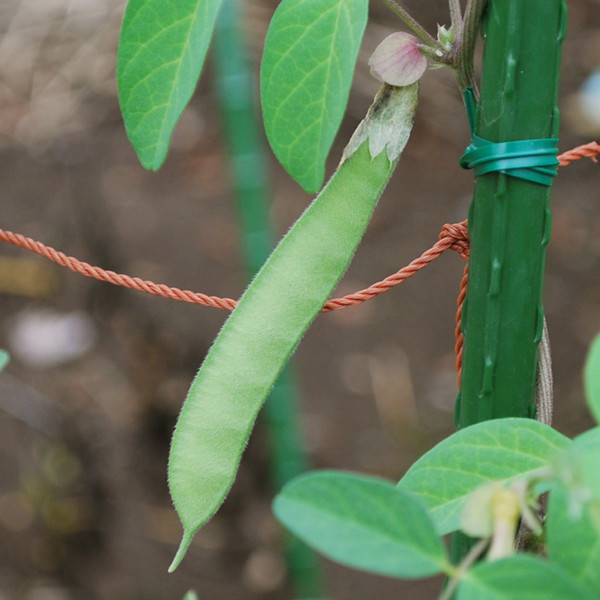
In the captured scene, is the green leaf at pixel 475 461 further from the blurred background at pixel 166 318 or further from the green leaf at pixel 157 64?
the blurred background at pixel 166 318

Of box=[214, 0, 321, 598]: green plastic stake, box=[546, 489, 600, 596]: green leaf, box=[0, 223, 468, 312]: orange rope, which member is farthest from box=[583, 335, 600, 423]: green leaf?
box=[214, 0, 321, 598]: green plastic stake

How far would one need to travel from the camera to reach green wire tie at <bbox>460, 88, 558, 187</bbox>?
53cm

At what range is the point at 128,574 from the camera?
6.61 feet

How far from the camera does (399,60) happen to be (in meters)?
0.52

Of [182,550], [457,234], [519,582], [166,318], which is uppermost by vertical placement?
[457,234]

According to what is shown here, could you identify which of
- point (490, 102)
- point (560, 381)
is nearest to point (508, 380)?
point (490, 102)

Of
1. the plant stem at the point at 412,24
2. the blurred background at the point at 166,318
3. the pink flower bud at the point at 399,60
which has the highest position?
the plant stem at the point at 412,24

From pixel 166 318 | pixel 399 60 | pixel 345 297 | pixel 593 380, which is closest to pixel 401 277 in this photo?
pixel 345 297

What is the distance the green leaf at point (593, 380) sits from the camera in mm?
320

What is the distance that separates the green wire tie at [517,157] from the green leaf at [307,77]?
5.8 inches

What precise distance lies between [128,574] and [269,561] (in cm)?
35

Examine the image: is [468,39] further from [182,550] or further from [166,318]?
[166,318]

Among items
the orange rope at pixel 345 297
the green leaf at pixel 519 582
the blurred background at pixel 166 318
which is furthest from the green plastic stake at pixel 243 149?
the green leaf at pixel 519 582

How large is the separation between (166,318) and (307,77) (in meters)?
1.89
